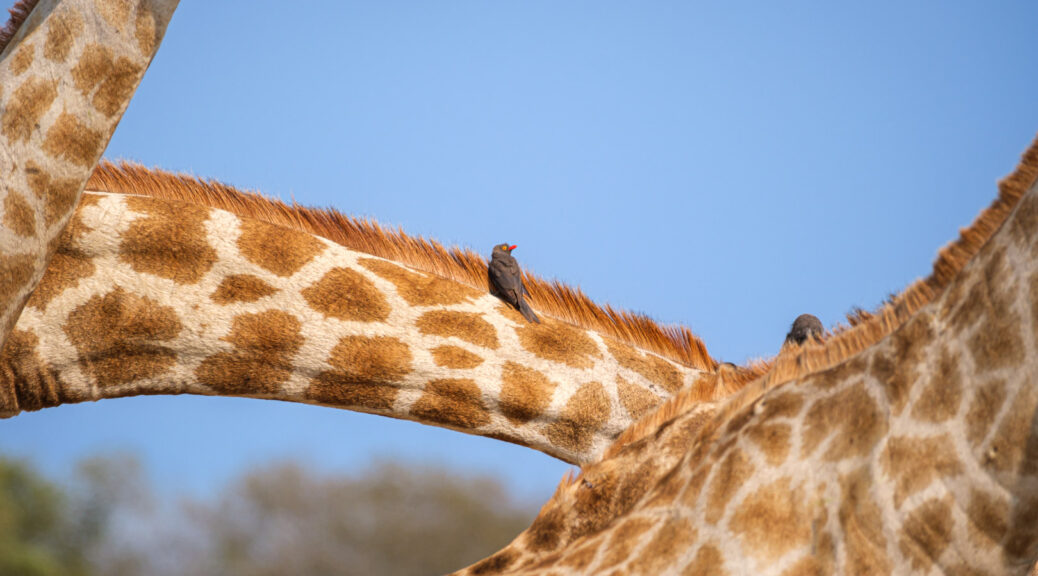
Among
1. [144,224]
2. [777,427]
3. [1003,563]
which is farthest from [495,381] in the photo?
[1003,563]

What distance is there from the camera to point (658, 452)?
2.93 metres

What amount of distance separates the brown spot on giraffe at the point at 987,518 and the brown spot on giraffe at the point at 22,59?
3497 millimetres

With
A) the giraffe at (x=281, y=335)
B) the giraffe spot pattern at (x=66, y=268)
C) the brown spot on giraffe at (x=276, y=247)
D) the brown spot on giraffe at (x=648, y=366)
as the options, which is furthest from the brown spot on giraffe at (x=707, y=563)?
the giraffe spot pattern at (x=66, y=268)

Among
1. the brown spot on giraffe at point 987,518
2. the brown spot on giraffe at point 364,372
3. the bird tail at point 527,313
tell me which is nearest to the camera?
the brown spot on giraffe at point 987,518

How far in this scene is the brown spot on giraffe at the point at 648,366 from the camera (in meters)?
5.42

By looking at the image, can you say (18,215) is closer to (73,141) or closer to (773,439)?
(73,141)

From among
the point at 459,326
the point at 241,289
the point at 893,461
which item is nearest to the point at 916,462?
the point at 893,461

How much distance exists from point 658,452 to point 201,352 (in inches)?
110

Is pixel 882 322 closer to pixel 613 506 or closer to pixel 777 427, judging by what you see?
pixel 777 427

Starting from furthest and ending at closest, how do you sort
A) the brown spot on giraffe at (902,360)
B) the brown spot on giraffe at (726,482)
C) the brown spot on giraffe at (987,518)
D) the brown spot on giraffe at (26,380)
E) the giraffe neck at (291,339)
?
1. the giraffe neck at (291,339)
2. the brown spot on giraffe at (26,380)
3. the brown spot on giraffe at (726,482)
4. the brown spot on giraffe at (902,360)
5. the brown spot on giraffe at (987,518)

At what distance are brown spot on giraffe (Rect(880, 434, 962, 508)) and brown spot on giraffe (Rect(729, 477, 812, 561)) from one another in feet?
0.70

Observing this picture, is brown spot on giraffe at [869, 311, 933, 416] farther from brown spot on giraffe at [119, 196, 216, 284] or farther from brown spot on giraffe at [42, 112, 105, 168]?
brown spot on giraffe at [119, 196, 216, 284]

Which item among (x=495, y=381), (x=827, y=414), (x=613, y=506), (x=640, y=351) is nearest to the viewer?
(x=827, y=414)

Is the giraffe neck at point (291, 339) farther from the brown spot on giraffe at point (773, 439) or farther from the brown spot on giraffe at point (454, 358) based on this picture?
the brown spot on giraffe at point (773, 439)
